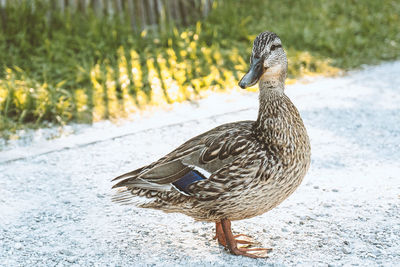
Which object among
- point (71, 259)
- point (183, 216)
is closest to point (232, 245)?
point (183, 216)

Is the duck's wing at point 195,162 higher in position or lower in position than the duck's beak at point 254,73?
lower

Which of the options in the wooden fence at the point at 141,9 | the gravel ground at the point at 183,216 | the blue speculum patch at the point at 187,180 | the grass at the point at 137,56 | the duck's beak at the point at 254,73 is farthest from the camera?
the wooden fence at the point at 141,9

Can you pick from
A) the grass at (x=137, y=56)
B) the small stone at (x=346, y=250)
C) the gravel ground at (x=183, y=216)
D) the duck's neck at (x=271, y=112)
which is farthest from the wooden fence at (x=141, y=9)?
the small stone at (x=346, y=250)

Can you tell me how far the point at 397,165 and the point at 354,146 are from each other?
0.50 metres

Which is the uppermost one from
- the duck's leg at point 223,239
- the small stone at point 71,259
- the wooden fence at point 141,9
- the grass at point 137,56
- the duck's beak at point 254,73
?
the duck's beak at point 254,73

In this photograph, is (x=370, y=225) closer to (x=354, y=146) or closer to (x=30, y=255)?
(x=354, y=146)

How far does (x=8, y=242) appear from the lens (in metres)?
3.72

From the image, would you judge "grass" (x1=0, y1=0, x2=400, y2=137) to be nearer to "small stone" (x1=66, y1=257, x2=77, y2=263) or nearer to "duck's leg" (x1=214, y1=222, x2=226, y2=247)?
"small stone" (x1=66, y1=257, x2=77, y2=263)

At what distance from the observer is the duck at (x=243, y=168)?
11.0ft

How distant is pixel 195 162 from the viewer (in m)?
3.50

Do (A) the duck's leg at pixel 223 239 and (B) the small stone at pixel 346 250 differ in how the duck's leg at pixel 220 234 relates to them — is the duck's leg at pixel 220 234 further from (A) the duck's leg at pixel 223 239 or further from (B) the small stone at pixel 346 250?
(B) the small stone at pixel 346 250

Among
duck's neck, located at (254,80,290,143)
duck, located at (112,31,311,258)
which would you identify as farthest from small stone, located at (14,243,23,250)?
duck's neck, located at (254,80,290,143)

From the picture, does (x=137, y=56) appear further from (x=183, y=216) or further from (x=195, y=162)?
(x=195, y=162)

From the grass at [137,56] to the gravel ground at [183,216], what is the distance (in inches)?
18.3
